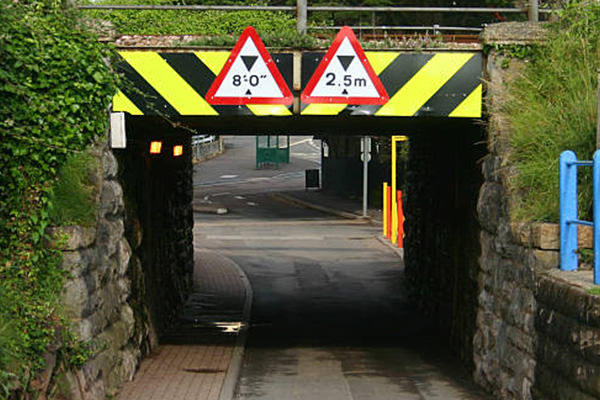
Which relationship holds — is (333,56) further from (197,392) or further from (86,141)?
(197,392)

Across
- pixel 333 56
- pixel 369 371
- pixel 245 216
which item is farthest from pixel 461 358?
pixel 245 216

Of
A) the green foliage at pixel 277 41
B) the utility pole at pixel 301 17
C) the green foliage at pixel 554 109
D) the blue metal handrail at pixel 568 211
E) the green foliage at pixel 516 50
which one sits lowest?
the blue metal handrail at pixel 568 211

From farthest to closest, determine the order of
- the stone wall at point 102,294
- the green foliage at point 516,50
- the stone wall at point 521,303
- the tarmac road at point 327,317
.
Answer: the tarmac road at point 327,317 < the green foliage at point 516,50 < the stone wall at point 102,294 < the stone wall at point 521,303

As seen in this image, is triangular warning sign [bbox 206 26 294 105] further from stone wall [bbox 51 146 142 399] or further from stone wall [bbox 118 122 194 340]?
stone wall [bbox 118 122 194 340]

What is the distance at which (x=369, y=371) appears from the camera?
45.0 feet

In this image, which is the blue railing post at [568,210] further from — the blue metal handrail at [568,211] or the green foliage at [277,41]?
the green foliage at [277,41]

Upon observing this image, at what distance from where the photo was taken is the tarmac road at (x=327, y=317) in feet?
41.9

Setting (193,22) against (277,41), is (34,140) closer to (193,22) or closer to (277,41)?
(277,41)

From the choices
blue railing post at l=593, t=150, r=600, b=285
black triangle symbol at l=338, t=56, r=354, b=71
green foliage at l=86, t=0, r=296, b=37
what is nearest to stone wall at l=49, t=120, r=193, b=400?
green foliage at l=86, t=0, r=296, b=37

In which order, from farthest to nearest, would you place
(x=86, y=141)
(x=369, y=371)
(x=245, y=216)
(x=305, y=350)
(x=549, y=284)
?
1. (x=245, y=216)
2. (x=305, y=350)
3. (x=369, y=371)
4. (x=86, y=141)
5. (x=549, y=284)

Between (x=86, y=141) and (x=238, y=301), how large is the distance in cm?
1101

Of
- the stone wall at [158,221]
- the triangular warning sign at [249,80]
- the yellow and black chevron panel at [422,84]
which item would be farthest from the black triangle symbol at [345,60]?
the stone wall at [158,221]

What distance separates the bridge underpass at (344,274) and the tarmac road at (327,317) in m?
0.03

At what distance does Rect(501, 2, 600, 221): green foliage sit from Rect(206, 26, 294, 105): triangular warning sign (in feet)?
8.58
